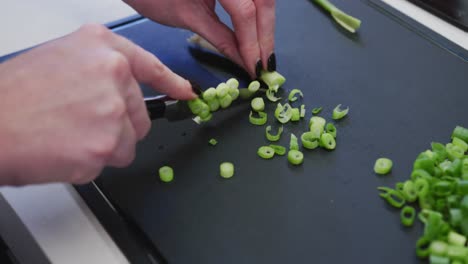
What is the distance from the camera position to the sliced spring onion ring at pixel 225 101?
3.59ft

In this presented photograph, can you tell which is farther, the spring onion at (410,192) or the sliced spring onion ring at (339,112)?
the sliced spring onion ring at (339,112)

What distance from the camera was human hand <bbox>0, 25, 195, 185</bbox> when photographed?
742 millimetres

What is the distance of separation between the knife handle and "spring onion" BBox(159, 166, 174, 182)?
116 millimetres

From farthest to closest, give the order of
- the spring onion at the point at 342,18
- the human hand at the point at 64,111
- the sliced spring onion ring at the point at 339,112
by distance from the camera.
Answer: the spring onion at the point at 342,18 < the sliced spring onion ring at the point at 339,112 < the human hand at the point at 64,111

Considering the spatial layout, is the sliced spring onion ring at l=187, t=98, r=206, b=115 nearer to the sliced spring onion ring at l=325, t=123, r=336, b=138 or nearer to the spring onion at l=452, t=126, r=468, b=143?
the sliced spring onion ring at l=325, t=123, r=336, b=138

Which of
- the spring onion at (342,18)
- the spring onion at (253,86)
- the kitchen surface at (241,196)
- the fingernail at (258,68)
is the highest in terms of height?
the spring onion at (342,18)

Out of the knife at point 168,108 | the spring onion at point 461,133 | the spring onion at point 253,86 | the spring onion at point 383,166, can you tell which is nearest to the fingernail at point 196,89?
the knife at point 168,108

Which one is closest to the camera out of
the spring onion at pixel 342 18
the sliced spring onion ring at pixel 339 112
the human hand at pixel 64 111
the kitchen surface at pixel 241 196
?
the human hand at pixel 64 111

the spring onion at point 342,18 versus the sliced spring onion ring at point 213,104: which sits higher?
the spring onion at point 342,18

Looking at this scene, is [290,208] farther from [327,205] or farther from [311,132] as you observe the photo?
[311,132]

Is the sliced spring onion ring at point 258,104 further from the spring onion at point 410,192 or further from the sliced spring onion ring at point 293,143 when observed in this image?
the spring onion at point 410,192

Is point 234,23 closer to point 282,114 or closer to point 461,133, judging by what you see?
point 282,114

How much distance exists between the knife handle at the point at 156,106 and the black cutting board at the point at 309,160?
0.15 feet

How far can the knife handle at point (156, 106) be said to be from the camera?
1016 millimetres
